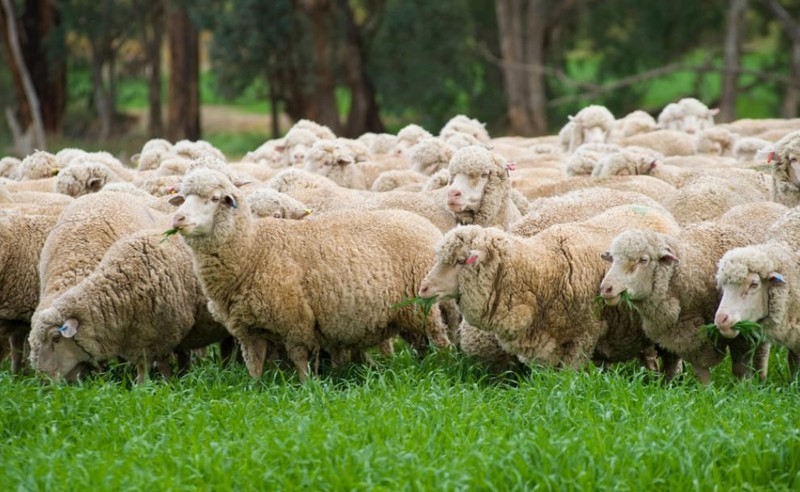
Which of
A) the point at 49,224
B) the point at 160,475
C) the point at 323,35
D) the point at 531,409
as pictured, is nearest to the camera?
the point at 160,475

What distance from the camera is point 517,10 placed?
1035 inches

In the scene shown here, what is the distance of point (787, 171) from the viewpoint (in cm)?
909

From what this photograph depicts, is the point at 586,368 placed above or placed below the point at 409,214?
below

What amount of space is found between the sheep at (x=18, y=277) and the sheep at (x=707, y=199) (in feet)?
15.9

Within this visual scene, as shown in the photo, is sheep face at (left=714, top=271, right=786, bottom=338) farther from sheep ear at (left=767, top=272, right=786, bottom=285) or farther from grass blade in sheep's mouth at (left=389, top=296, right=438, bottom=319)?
grass blade in sheep's mouth at (left=389, top=296, right=438, bottom=319)

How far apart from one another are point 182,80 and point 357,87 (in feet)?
12.8

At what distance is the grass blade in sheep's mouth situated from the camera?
24.0ft

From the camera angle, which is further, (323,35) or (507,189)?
(323,35)

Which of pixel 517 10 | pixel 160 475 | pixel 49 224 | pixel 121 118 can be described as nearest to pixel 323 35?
pixel 517 10

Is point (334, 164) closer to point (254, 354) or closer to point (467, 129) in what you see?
point (467, 129)

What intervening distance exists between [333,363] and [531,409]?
2.14 meters

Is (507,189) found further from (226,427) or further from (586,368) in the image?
(226,427)

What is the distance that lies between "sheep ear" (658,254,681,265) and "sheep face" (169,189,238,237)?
8.65 feet

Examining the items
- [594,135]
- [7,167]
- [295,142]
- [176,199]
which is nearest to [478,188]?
[176,199]
